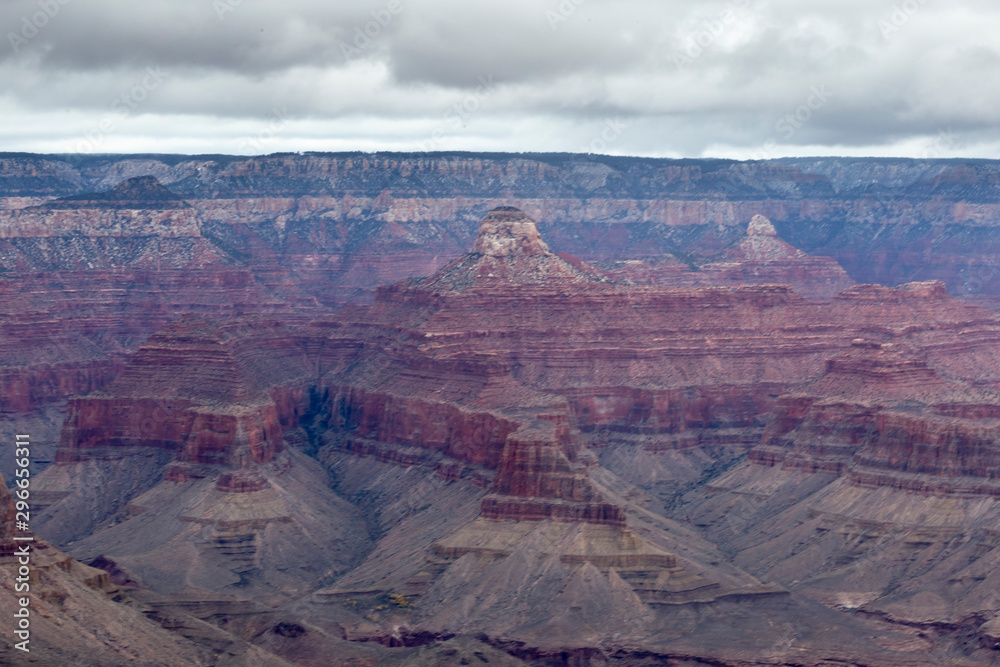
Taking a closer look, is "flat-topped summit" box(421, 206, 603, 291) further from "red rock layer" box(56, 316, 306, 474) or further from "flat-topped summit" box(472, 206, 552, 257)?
"red rock layer" box(56, 316, 306, 474)

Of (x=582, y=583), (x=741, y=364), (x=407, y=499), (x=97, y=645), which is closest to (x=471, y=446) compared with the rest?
(x=407, y=499)

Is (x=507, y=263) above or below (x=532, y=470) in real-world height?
above

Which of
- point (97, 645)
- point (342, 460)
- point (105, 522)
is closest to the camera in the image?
point (97, 645)

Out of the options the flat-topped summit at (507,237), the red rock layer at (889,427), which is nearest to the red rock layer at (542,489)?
the red rock layer at (889,427)

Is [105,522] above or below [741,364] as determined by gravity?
below

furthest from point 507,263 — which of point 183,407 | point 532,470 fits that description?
point 532,470

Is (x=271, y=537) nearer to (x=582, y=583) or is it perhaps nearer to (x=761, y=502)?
(x=582, y=583)

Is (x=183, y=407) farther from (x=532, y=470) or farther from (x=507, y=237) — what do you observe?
(x=507, y=237)

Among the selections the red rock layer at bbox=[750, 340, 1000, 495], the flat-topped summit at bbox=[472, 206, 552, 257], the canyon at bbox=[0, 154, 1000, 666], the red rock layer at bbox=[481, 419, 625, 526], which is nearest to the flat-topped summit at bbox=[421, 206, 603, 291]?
the flat-topped summit at bbox=[472, 206, 552, 257]
